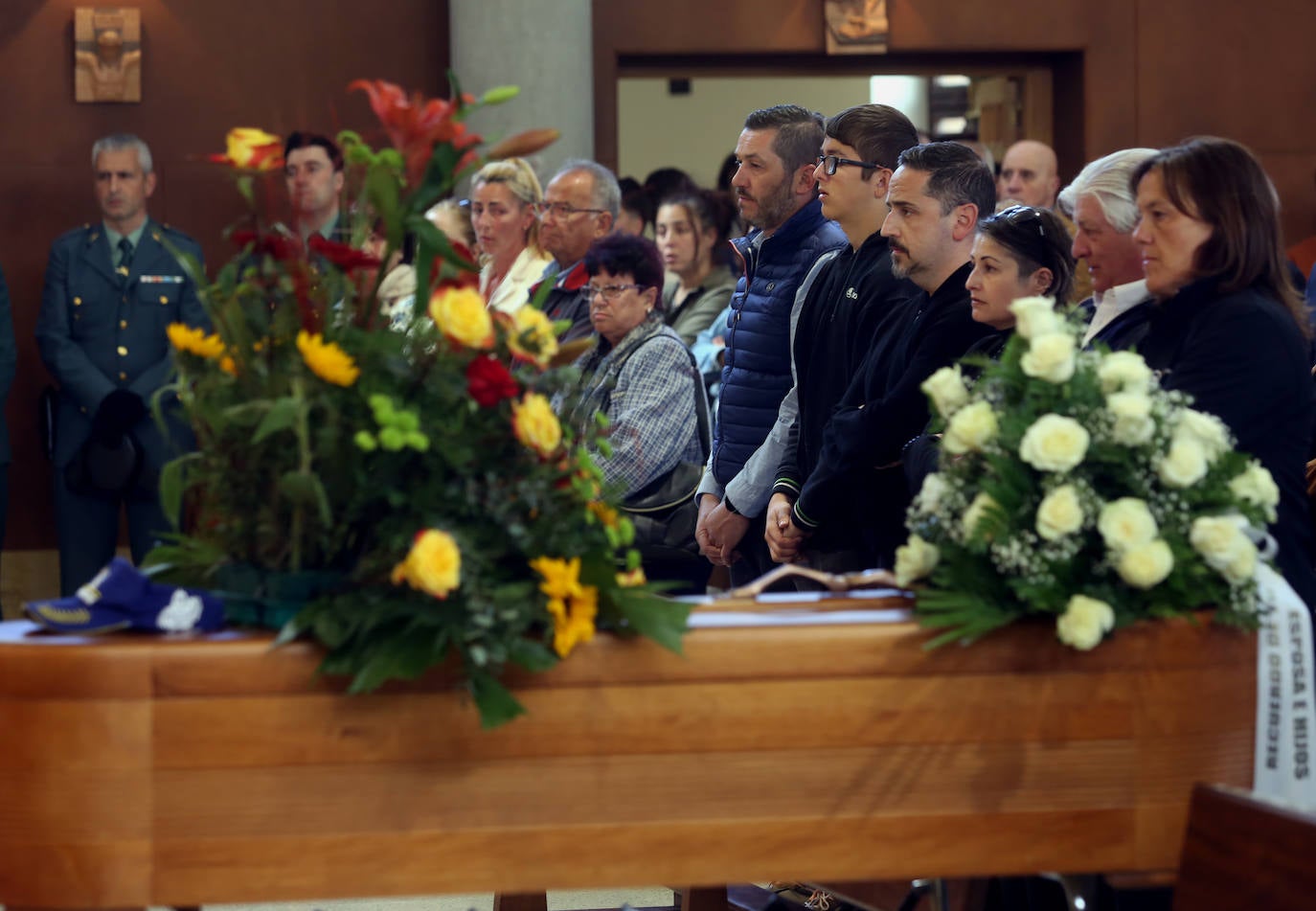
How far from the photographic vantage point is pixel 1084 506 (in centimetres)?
199

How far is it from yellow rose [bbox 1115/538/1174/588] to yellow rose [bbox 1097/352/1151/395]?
0.20m

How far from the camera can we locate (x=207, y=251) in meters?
6.56

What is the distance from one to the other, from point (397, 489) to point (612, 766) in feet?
1.33

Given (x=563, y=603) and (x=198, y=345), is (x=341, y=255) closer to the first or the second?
(x=198, y=345)

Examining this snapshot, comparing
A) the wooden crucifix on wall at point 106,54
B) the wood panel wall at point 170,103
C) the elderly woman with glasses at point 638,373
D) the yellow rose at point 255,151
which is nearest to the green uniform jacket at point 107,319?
the wood panel wall at point 170,103

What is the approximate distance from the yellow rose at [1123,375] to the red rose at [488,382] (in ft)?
2.41

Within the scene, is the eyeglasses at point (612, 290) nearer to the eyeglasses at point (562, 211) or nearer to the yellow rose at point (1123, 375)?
the eyeglasses at point (562, 211)

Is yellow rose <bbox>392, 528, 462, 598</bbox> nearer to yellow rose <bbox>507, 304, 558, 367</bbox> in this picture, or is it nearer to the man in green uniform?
yellow rose <bbox>507, 304, 558, 367</bbox>

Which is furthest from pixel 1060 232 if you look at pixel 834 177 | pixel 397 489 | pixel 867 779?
pixel 397 489

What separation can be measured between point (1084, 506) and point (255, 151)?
109 centimetres

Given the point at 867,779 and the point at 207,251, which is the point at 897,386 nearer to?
the point at 867,779

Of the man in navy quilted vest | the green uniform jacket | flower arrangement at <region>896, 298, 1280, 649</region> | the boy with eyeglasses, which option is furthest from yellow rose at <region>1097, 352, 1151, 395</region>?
the green uniform jacket

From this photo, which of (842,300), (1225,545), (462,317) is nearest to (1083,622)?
(1225,545)

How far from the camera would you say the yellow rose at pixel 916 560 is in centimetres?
211
